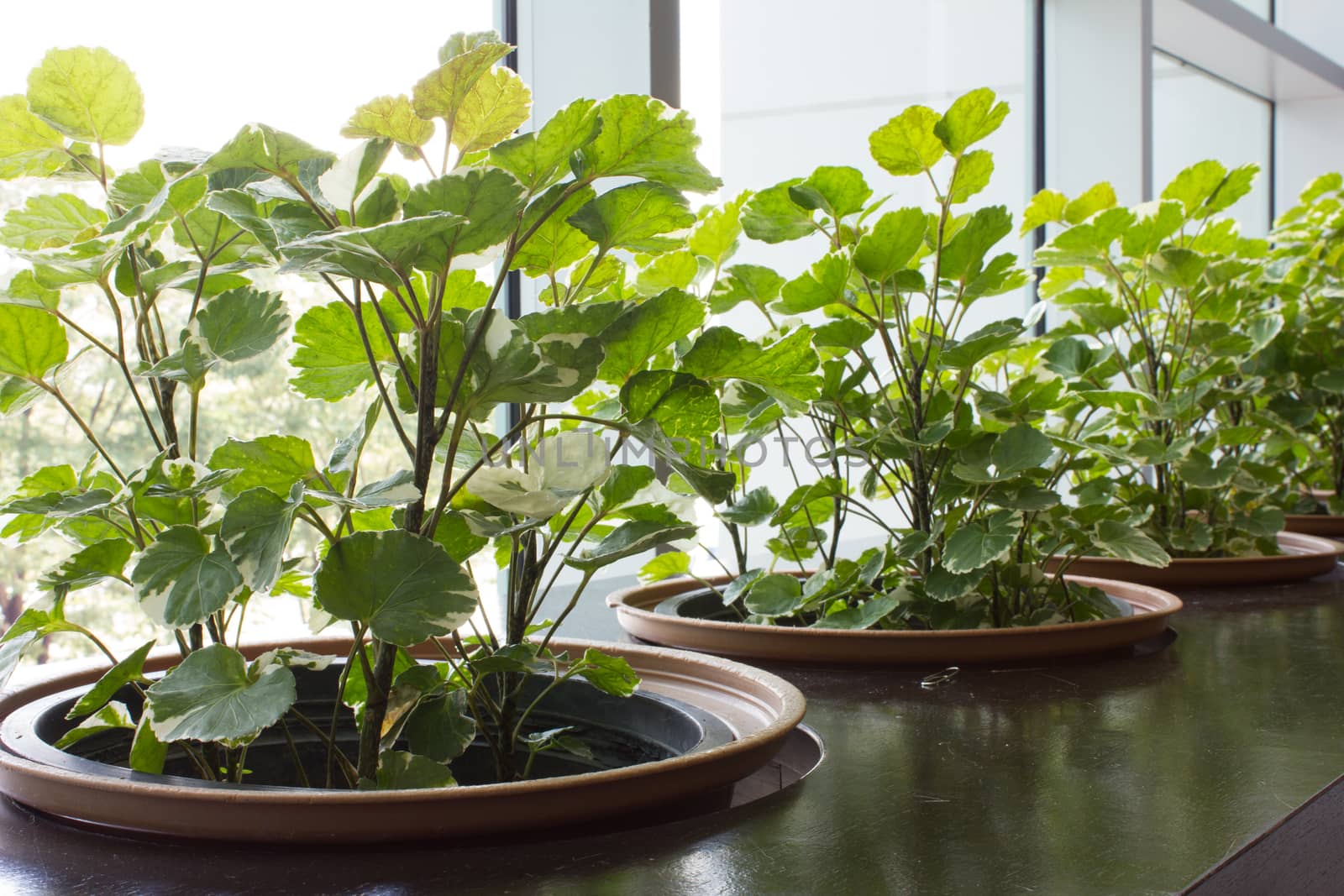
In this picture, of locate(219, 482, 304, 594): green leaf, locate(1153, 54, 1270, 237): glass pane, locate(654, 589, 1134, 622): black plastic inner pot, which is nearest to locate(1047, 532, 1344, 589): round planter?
locate(654, 589, 1134, 622): black plastic inner pot

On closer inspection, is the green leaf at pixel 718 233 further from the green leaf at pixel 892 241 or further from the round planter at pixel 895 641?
the round planter at pixel 895 641

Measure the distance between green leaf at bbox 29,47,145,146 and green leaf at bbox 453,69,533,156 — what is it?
0.15 meters

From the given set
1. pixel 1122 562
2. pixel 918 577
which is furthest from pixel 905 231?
pixel 1122 562

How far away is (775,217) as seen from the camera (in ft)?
2.95

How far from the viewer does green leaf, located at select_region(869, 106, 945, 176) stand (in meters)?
0.88

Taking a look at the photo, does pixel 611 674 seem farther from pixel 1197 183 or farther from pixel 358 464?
pixel 1197 183

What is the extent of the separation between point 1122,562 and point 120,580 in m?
1.14

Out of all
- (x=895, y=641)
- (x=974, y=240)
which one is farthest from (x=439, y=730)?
(x=974, y=240)

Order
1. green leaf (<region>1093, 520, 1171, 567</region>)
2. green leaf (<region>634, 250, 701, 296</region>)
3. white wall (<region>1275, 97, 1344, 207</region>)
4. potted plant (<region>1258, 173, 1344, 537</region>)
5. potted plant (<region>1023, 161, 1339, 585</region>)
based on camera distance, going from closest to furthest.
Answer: green leaf (<region>634, 250, 701, 296</region>), green leaf (<region>1093, 520, 1171, 567</region>), potted plant (<region>1023, 161, 1339, 585</region>), potted plant (<region>1258, 173, 1344, 537</region>), white wall (<region>1275, 97, 1344, 207</region>)

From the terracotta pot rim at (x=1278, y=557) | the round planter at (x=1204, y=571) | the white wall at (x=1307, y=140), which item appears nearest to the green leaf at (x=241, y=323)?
the terracotta pot rim at (x=1278, y=557)

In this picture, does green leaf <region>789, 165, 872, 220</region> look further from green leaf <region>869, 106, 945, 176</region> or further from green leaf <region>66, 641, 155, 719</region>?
green leaf <region>66, 641, 155, 719</region>

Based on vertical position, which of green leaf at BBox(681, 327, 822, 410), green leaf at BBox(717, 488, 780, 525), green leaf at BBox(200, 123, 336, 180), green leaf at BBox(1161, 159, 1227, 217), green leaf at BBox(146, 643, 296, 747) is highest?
green leaf at BBox(1161, 159, 1227, 217)

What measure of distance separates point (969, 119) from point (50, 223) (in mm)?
618

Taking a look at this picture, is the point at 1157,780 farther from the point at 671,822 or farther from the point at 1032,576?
the point at 1032,576
